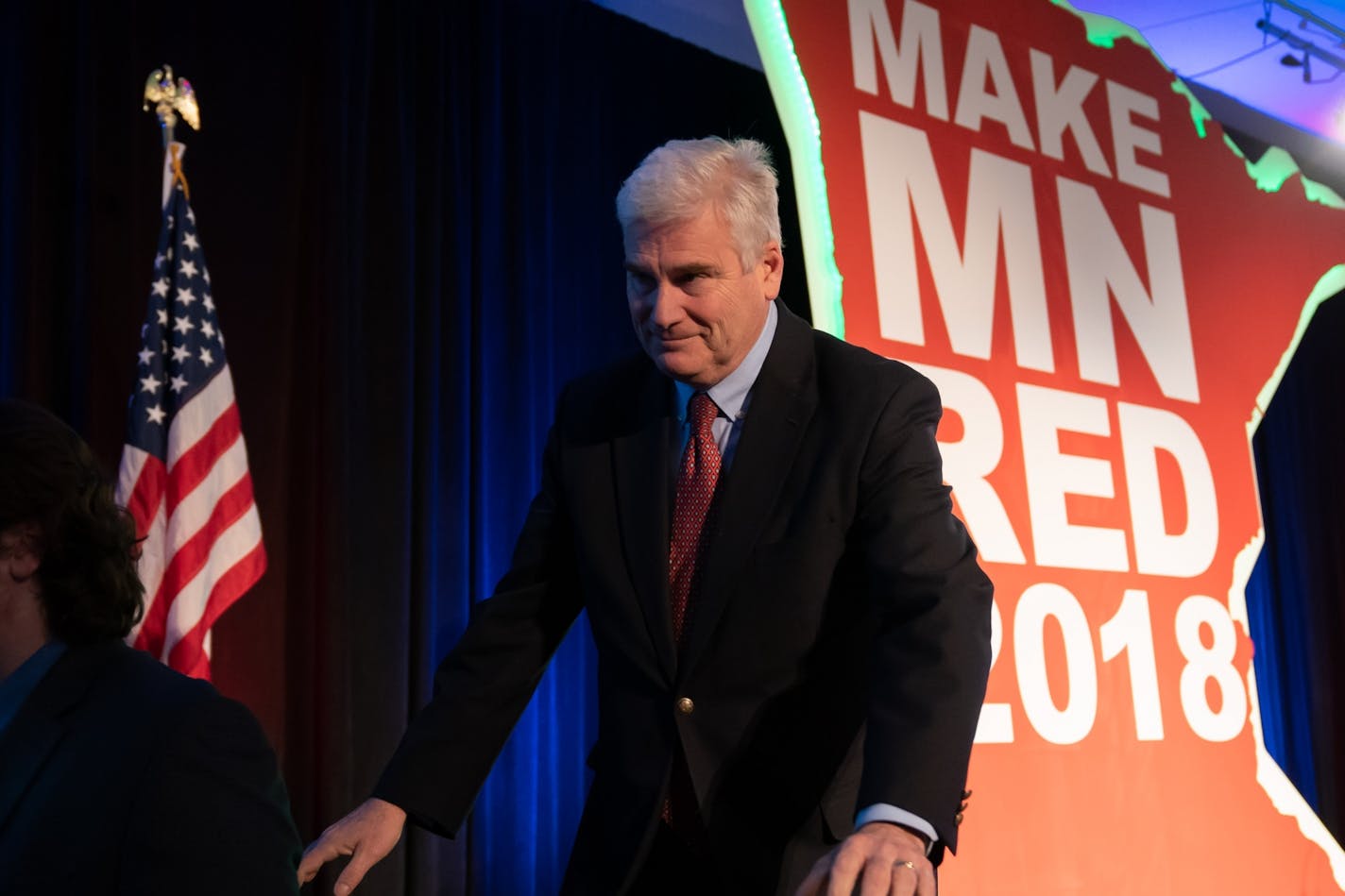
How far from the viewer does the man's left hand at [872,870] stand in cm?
112

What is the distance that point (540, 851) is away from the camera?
4414 mm

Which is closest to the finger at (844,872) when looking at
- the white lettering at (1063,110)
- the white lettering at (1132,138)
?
the white lettering at (1063,110)

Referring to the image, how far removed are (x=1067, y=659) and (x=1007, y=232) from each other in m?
1.10

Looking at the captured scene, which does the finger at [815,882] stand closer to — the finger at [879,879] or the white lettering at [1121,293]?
the finger at [879,879]

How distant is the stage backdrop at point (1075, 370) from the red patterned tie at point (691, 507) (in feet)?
4.18

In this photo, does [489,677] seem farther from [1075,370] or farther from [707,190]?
[1075,370]

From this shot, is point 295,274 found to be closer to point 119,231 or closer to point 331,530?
point 119,231

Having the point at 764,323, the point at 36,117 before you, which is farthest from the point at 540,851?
the point at 764,323

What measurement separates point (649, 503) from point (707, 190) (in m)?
0.39

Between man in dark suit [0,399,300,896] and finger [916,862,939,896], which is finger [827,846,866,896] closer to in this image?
finger [916,862,939,896]

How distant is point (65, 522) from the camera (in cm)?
127

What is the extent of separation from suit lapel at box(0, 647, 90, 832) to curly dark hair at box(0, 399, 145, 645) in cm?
6

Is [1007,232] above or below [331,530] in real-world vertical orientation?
above

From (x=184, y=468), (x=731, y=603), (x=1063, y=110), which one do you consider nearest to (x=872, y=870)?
(x=731, y=603)
